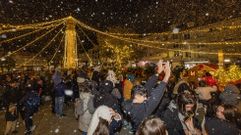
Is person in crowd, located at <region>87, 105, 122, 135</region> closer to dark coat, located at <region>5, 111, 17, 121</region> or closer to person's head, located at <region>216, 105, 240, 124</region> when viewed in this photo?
person's head, located at <region>216, 105, 240, 124</region>

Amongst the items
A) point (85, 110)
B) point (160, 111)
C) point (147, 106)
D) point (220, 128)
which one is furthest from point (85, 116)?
point (220, 128)

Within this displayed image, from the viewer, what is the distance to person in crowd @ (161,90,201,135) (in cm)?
517

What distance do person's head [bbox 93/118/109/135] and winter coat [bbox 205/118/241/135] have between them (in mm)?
1793

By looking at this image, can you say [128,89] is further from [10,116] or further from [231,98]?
[231,98]

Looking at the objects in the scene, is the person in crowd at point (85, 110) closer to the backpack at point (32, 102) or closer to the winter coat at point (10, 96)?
the backpack at point (32, 102)

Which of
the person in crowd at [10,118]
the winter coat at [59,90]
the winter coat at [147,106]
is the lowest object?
the person in crowd at [10,118]

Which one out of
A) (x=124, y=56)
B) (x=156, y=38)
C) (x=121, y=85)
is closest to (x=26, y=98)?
(x=121, y=85)

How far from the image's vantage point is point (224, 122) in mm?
4832

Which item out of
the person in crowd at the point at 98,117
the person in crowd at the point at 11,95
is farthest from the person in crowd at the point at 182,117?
the person in crowd at the point at 11,95

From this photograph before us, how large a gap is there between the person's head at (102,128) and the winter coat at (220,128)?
179 centimetres

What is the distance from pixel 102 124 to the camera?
4.00 m

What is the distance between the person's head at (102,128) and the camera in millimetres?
3887

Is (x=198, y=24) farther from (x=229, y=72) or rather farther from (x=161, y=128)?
(x=161, y=128)

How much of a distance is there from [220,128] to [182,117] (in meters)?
0.68
